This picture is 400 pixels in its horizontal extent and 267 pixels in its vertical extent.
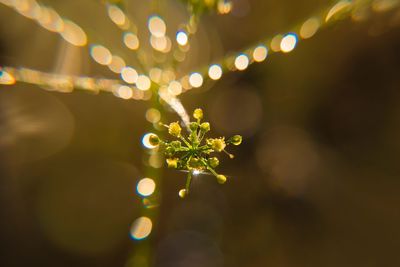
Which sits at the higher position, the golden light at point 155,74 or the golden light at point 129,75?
the golden light at point 129,75

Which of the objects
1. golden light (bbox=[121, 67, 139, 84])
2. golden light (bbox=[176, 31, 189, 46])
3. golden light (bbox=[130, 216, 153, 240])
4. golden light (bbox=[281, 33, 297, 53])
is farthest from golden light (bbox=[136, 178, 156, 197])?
golden light (bbox=[281, 33, 297, 53])

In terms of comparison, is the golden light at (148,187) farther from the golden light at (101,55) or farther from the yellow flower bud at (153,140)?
the golden light at (101,55)

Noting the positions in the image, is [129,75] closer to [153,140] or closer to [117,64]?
[117,64]

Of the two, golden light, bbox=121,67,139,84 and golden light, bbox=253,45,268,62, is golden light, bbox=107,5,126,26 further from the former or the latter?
golden light, bbox=253,45,268,62

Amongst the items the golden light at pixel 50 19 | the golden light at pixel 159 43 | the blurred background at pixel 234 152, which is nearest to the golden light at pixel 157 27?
the golden light at pixel 159 43

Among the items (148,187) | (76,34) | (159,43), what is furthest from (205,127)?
(76,34)
